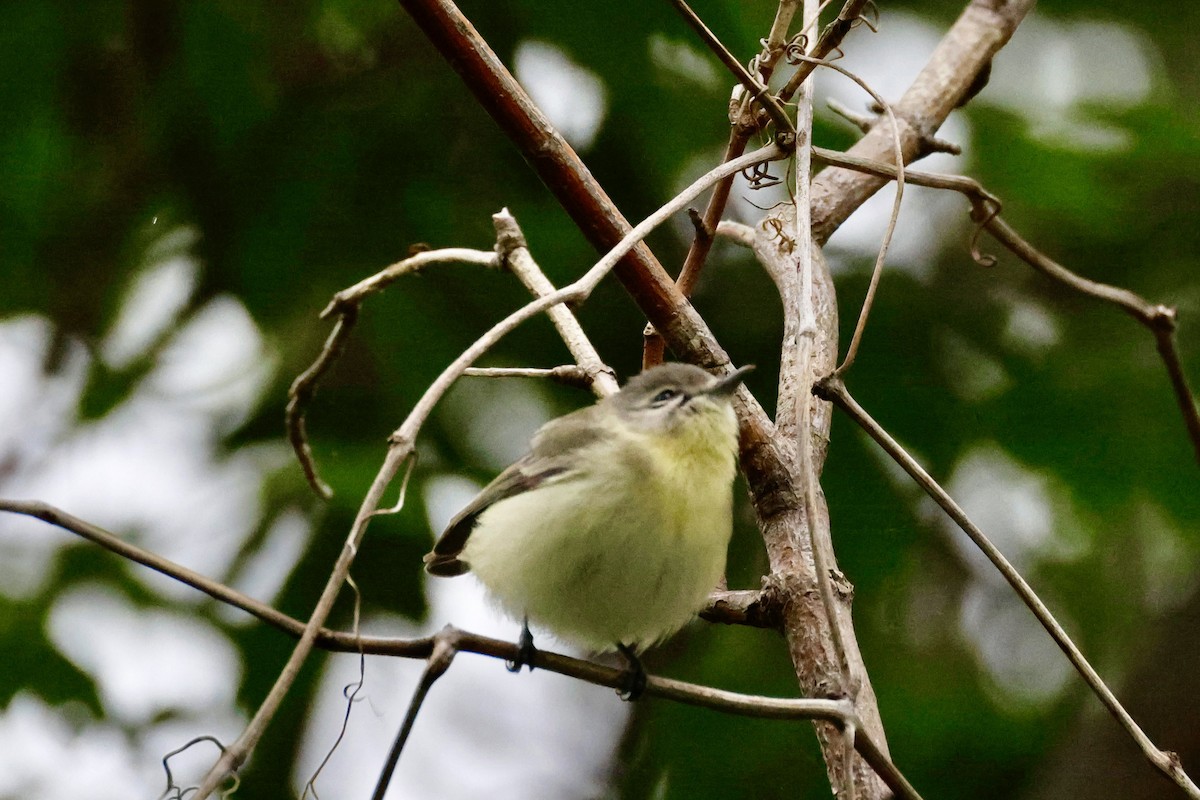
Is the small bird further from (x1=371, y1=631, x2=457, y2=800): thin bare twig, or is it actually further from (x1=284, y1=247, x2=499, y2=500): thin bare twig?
(x1=371, y1=631, x2=457, y2=800): thin bare twig

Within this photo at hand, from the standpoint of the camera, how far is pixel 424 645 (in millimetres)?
1757

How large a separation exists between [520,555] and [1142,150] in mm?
2950

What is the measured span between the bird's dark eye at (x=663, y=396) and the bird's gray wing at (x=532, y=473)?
153 mm

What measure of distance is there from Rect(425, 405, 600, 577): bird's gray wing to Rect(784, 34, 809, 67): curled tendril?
942mm

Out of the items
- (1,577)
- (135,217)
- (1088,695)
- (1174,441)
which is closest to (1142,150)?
(1174,441)

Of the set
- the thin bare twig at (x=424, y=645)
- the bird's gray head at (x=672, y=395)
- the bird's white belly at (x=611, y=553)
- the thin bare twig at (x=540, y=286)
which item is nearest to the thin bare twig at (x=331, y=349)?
the thin bare twig at (x=540, y=286)

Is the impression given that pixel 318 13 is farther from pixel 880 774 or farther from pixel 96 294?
pixel 880 774

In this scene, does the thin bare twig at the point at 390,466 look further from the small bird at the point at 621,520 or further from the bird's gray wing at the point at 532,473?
the bird's gray wing at the point at 532,473

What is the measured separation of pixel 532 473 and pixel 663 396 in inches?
14.8

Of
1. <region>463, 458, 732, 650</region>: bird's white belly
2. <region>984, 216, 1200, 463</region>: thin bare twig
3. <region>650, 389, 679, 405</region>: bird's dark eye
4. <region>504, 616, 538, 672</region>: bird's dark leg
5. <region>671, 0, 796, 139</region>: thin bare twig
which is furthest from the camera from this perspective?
<region>650, 389, 679, 405</region>: bird's dark eye

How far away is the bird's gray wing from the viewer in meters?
2.72

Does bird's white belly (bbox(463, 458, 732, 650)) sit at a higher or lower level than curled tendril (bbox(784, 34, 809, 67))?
lower

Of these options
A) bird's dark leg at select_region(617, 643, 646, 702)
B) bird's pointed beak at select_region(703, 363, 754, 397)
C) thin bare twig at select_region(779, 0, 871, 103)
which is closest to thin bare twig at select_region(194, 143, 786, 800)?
thin bare twig at select_region(779, 0, 871, 103)

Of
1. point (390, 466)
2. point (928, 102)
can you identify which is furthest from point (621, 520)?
point (928, 102)
